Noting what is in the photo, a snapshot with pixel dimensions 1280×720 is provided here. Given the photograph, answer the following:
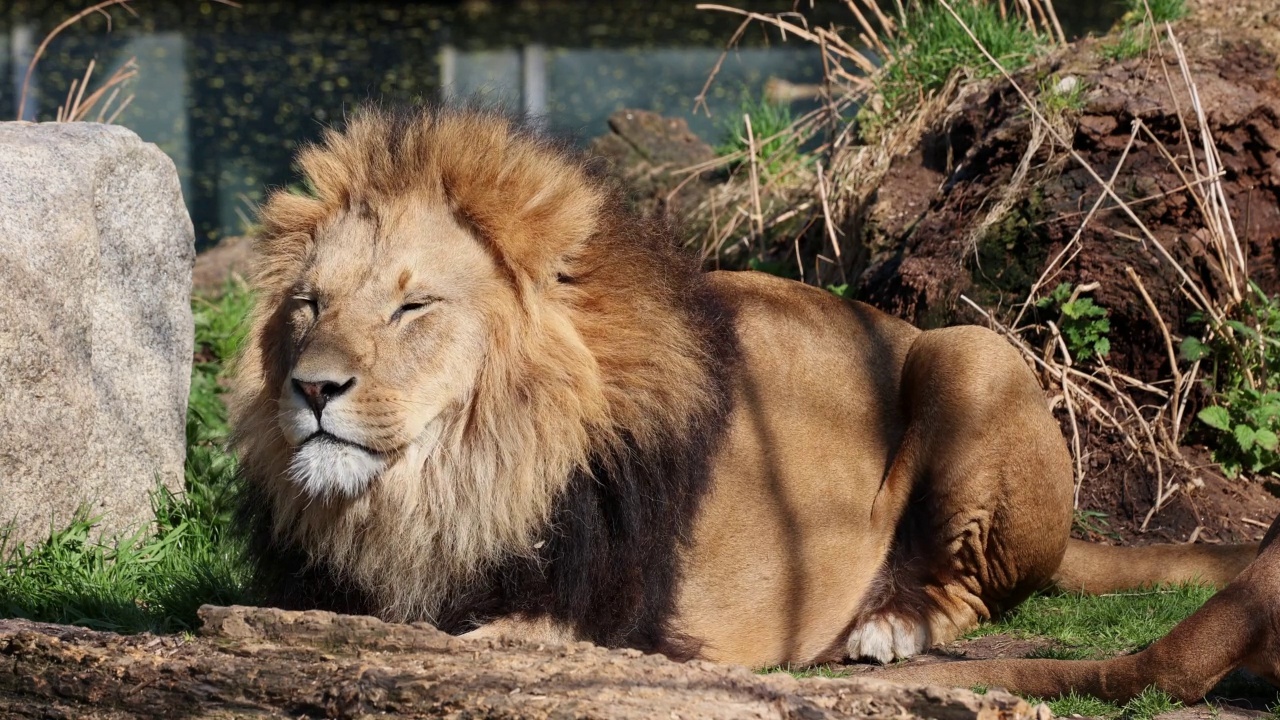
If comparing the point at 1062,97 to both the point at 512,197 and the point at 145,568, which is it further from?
the point at 145,568

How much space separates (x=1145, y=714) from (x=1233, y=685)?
0.38 metres

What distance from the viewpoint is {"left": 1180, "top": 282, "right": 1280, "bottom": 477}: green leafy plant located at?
5359mm

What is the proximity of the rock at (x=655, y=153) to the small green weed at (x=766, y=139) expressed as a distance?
0.86 feet

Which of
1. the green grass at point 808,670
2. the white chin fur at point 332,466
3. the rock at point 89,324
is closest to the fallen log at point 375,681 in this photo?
the white chin fur at point 332,466

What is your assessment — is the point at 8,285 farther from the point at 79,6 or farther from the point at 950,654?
the point at 79,6

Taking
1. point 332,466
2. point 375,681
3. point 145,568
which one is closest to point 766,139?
point 145,568

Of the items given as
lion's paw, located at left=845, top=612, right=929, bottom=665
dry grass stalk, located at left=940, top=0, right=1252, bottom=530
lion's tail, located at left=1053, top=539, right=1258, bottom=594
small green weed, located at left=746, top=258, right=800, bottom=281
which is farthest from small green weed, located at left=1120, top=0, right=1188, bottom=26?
lion's paw, located at left=845, top=612, right=929, bottom=665

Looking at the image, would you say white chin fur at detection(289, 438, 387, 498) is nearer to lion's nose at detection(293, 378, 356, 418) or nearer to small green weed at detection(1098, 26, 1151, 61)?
lion's nose at detection(293, 378, 356, 418)

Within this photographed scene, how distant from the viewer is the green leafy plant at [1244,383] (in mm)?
5359

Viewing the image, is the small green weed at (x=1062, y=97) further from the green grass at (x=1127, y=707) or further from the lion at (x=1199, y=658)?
the green grass at (x=1127, y=707)

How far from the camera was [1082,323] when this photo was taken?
5.51 metres

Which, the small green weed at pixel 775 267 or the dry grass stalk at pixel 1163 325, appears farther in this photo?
the small green weed at pixel 775 267

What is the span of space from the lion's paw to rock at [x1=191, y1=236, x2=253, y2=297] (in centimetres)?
454

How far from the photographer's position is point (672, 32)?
1953cm
